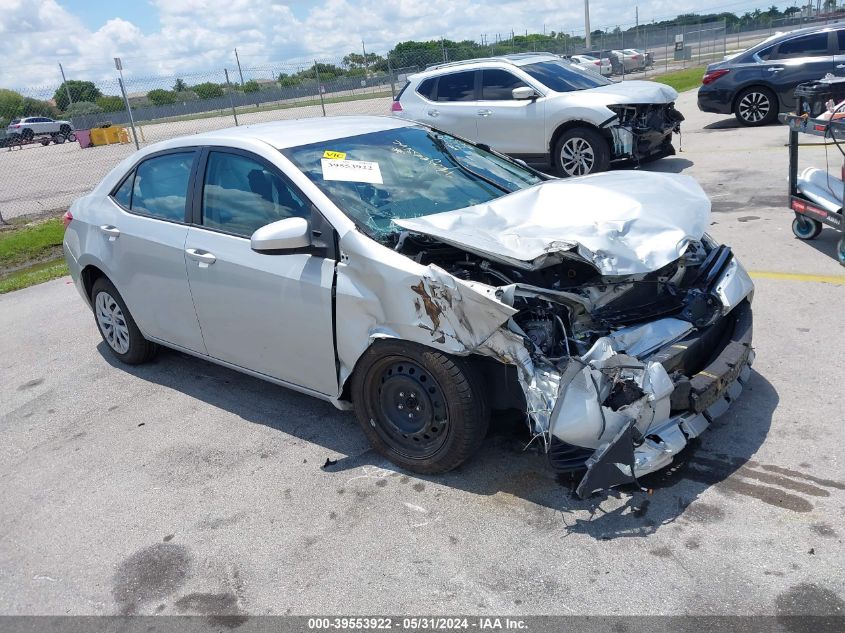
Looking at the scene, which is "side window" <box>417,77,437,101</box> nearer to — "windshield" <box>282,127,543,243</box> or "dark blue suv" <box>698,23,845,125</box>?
"dark blue suv" <box>698,23,845,125</box>

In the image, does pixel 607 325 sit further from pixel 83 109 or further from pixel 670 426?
pixel 83 109

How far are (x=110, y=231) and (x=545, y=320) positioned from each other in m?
3.39

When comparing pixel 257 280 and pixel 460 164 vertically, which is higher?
pixel 460 164

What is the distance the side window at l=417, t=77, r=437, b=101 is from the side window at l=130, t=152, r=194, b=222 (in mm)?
7332

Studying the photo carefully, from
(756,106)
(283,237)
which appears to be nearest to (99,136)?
(756,106)

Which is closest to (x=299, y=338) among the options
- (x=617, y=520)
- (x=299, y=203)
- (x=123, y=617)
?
(x=299, y=203)

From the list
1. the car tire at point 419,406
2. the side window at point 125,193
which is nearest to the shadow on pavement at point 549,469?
the car tire at point 419,406

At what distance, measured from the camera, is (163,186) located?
16.4 ft

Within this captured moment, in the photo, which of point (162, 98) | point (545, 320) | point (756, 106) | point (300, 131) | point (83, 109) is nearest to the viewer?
point (545, 320)

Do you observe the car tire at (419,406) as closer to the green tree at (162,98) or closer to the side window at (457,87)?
the side window at (457,87)

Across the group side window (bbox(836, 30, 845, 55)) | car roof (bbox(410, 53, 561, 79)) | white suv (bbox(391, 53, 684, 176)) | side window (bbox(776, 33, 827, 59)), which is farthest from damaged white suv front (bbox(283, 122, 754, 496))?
side window (bbox(836, 30, 845, 55))

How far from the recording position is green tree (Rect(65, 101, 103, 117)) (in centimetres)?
3656

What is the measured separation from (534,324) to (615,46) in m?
45.3

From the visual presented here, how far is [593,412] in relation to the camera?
3.22 metres
